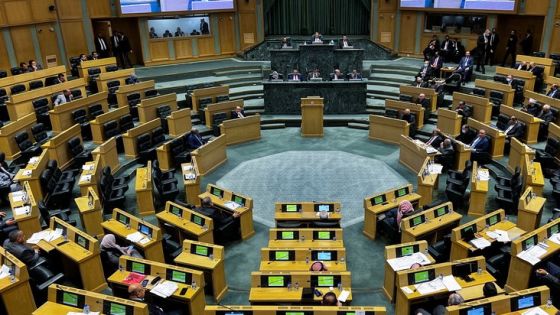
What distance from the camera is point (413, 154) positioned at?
43.5 ft

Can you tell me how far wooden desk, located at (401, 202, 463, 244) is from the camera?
29.9 feet

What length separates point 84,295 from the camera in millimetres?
6965

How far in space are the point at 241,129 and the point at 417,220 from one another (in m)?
8.14

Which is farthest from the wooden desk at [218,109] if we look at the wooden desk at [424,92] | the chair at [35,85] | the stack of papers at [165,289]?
the stack of papers at [165,289]

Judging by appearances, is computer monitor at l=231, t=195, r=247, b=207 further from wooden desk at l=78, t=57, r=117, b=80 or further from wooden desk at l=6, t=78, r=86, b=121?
wooden desk at l=78, t=57, r=117, b=80

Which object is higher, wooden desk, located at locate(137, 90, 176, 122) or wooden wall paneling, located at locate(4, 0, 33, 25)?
wooden wall paneling, located at locate(4, 0, 33, 25)

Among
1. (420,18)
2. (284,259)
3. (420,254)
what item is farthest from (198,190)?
(420,18)

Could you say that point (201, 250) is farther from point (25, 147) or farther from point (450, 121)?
point (450, 121)

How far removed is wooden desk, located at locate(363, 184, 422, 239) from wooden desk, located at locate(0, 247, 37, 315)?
648 cm

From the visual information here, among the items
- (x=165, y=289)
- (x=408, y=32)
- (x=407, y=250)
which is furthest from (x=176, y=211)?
(x=408, y=32)

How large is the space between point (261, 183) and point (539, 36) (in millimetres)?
14045

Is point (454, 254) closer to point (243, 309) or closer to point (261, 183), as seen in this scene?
point (243, 309)

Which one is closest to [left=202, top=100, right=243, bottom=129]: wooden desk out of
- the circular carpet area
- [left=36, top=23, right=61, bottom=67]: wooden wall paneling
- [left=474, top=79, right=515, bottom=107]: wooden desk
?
the circular carpet area

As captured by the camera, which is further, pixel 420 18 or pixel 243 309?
pixel 420 18
